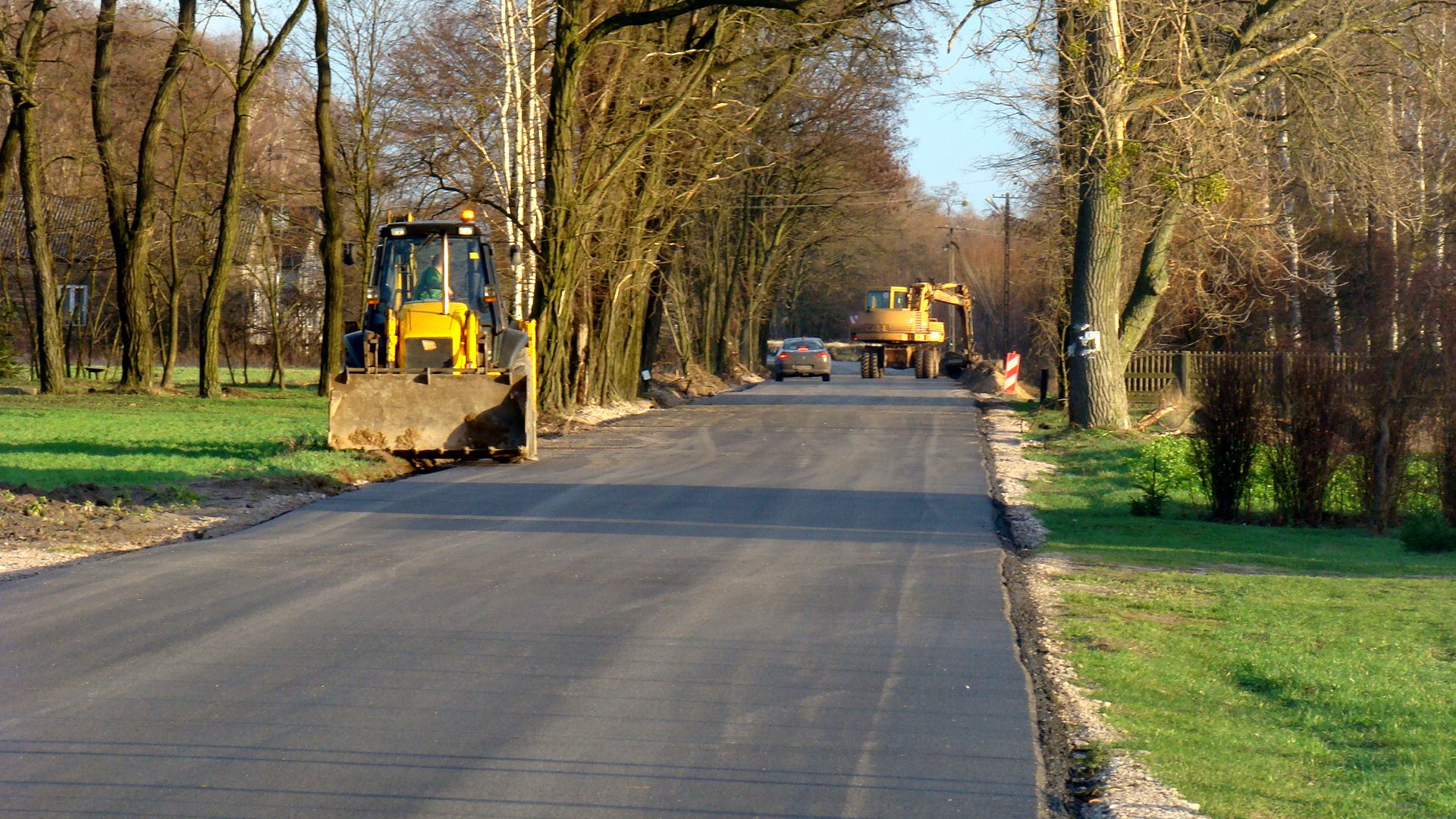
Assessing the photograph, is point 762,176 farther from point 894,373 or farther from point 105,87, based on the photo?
point 105,87

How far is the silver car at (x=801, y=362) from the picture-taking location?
182 feet

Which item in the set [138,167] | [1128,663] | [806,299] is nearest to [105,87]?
[138,167]

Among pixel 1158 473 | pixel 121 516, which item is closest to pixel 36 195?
pixel 121 516

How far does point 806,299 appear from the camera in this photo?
315 ft

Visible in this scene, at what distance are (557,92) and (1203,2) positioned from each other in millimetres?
11941

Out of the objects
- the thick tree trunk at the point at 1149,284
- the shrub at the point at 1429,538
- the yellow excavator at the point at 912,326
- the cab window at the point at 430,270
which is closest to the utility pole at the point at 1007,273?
the yellow excavator at the point at 912,326

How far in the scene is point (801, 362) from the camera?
55.7 m

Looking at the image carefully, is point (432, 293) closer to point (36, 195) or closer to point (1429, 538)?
point (1429, 538)

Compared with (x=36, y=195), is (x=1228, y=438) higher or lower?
lower

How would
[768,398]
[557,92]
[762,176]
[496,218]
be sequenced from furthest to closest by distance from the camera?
1. [762,176]
2. [768,398]
3. [496,218]
4. [557,92]

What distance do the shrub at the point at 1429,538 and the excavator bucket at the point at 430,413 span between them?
10664 mm

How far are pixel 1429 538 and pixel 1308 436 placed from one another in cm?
250

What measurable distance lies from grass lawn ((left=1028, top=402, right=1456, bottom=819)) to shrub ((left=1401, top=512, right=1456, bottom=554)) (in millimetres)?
245

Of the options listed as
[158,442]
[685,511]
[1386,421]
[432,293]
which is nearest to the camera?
[685,511]
